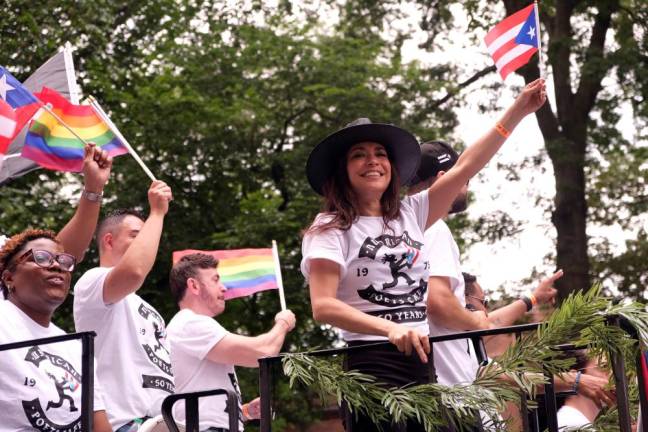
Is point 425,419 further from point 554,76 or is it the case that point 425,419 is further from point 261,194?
point 554,76

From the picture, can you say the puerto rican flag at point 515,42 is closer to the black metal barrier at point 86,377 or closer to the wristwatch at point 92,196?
the wristwatch at point 92,196

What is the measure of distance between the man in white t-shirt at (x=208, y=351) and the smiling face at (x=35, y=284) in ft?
3.14

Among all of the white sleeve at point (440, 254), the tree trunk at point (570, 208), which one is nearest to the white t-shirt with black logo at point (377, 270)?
the white sleeve at point (440, 254)

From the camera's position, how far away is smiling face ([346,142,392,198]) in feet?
14.4

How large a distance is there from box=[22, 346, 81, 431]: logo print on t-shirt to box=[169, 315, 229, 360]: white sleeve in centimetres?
104

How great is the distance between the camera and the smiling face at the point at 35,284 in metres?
4.54

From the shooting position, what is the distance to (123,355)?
16.7 ft

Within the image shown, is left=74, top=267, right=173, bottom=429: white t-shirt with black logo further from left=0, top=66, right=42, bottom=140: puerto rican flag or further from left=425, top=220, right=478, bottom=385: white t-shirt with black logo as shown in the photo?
left=425, top=220, right=478, bottom=385: white t-shirt with black logo

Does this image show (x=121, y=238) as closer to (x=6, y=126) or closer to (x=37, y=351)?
(x=6, y=126)

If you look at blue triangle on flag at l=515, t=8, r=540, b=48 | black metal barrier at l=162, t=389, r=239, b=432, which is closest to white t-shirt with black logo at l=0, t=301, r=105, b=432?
black metal barrier at l=162, t=389, r=239, b=432

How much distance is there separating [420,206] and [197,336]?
5.00 ft

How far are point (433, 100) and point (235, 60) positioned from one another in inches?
145

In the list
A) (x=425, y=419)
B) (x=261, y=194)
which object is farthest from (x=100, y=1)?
(x=425, y=419)

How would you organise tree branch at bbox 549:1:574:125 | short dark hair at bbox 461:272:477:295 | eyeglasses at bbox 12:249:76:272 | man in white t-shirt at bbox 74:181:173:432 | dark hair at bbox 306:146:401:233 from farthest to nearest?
1. tree branch at bbox 549:1:574:125
2. short dark hair at bbox 461:272:477:295
3. man in white t-shirt at bbox 74:181:173:432
4. eyeglasses at bbox 12:249:76:272
5. dark hair at bbox 306:146:401:233
